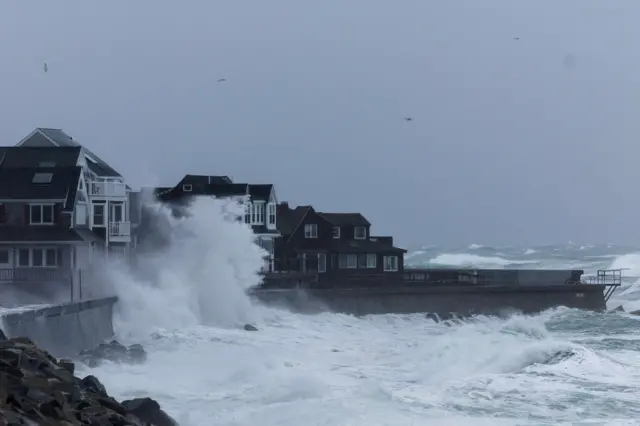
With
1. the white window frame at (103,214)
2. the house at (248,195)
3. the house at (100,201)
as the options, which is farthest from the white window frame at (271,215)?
the white window frame at (103,214)

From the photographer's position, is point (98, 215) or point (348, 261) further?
point (348, 261)

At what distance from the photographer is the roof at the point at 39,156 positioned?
3991cm

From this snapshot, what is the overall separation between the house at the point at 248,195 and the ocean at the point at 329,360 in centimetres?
383

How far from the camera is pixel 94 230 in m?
39.8

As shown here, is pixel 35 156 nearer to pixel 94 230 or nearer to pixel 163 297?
pixel 94 230

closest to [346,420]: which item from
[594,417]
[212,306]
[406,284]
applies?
[594,417]

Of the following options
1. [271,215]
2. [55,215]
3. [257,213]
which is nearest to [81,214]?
[55,215]

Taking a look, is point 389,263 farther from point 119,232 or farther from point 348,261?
point 119,232

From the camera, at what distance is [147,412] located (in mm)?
16875

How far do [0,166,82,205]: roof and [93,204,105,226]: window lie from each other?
2000mm

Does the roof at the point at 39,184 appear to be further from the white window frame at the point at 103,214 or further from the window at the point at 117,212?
the window at the point at 117,212

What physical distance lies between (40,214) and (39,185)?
110cm

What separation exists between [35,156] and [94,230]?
Answer: 3.57 m

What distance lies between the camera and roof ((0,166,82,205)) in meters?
37.8
